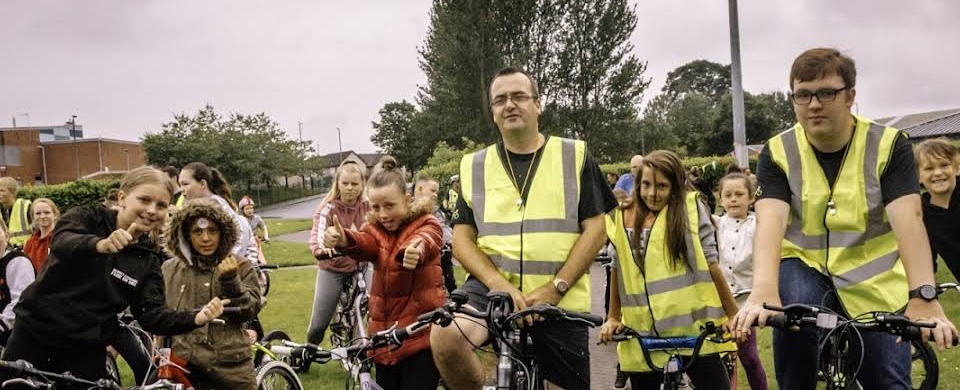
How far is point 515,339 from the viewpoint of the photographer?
10.1 feet

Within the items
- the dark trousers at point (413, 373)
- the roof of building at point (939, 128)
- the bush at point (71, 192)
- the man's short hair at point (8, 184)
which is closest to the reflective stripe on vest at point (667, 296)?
the dark trousers at point (413, 373)

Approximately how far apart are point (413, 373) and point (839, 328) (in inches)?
90.8

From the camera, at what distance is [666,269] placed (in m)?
4.07

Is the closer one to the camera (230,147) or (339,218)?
(339,218)

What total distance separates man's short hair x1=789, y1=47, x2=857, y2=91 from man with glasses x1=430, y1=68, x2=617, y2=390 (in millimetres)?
1091

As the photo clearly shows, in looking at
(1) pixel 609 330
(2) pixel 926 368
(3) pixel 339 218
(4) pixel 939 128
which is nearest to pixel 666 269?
(1) pixel 609 330

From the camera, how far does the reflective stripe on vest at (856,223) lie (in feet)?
10.2

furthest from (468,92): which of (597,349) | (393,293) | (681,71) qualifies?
(681,71)

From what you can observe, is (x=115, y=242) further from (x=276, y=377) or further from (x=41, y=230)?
(x=41, y=230)

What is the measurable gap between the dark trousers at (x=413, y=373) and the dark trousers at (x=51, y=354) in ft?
5.45

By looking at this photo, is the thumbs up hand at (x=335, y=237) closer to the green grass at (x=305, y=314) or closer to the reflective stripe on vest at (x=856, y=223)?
the reflective stripe on vest at (x=856, y=223)

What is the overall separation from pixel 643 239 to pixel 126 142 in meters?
73.0

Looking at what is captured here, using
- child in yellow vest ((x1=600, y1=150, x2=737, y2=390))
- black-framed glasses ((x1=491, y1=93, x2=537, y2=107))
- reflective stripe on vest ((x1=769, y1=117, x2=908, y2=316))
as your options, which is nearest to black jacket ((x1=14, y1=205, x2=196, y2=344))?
black-framed glasses ((x1=491, y1=93, x2=537, y2=107))

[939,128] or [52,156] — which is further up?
[52,156]
